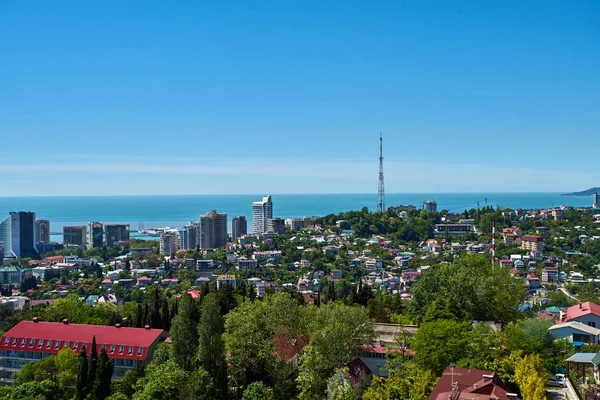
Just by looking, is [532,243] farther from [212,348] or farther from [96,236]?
[96,236]

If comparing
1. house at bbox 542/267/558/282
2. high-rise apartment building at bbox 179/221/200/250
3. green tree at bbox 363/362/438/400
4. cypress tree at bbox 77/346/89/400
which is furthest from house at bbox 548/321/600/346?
high-rise apartment building at bbox 179/221/200/250

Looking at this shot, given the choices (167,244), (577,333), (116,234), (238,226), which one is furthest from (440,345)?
(116,234)

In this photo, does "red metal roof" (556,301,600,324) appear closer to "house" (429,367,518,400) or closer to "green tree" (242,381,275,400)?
"house" (429,367,518,400)

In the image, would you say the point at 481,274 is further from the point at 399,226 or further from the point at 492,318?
the point at 399,226

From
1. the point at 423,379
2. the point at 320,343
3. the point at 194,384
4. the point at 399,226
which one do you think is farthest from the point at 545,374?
the point at 399,226

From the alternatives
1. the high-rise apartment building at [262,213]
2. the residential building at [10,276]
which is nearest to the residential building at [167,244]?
the residential building at [10,276]

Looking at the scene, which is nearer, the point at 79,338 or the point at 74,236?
the point at 79,338

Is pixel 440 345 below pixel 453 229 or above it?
above
